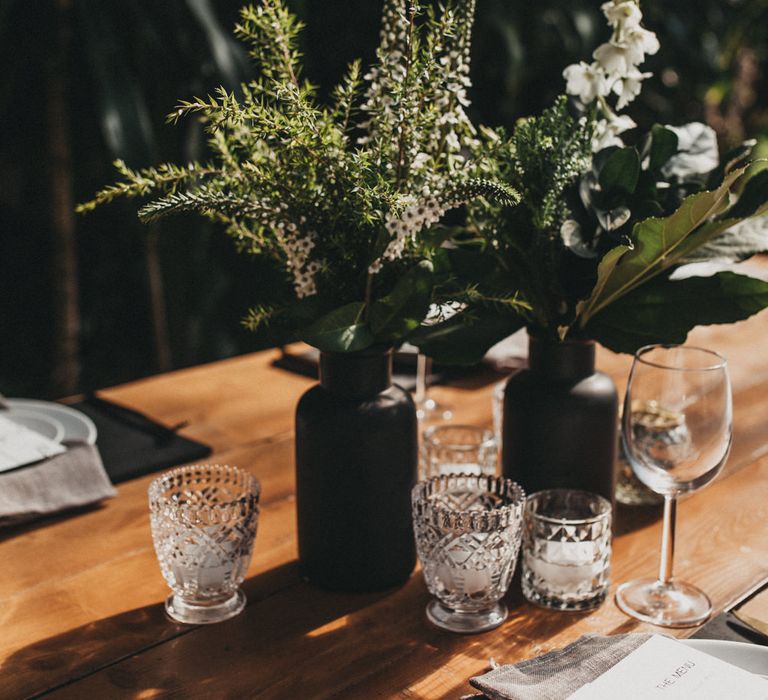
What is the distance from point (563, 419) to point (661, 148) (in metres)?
0.28

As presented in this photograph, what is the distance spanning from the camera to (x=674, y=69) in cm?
391

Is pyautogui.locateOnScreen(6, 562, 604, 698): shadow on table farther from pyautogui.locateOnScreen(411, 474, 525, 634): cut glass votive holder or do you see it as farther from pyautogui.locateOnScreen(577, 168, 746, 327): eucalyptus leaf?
pyautogui.locateOnScreen(577, 168, 746, 327): eucalyptus leaf

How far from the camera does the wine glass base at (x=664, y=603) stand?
83 cm

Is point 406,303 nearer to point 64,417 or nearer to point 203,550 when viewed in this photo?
point 203,550

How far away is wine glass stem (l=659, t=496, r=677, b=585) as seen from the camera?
0.86 meters

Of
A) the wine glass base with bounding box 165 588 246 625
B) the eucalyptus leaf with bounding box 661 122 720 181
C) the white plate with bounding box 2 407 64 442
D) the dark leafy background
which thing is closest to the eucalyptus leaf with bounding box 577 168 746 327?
the eucalyptus leaf with bounding box 661 122 720 181

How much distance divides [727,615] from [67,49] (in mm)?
2206

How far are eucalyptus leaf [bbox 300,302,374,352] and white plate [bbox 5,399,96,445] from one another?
0.49m

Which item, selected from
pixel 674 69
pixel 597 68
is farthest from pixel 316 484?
pixel 674 69

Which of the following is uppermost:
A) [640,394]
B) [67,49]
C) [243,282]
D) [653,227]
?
[67,49]

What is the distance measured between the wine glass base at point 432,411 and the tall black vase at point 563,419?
1.30 feet

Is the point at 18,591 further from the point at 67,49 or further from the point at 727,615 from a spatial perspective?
the point at 67,49

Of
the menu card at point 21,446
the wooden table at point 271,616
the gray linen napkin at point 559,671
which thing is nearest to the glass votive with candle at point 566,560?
the wooden table at point 271,616

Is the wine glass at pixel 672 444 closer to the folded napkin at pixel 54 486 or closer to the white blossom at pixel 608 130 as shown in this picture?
the white blossom at pixel 608 130
